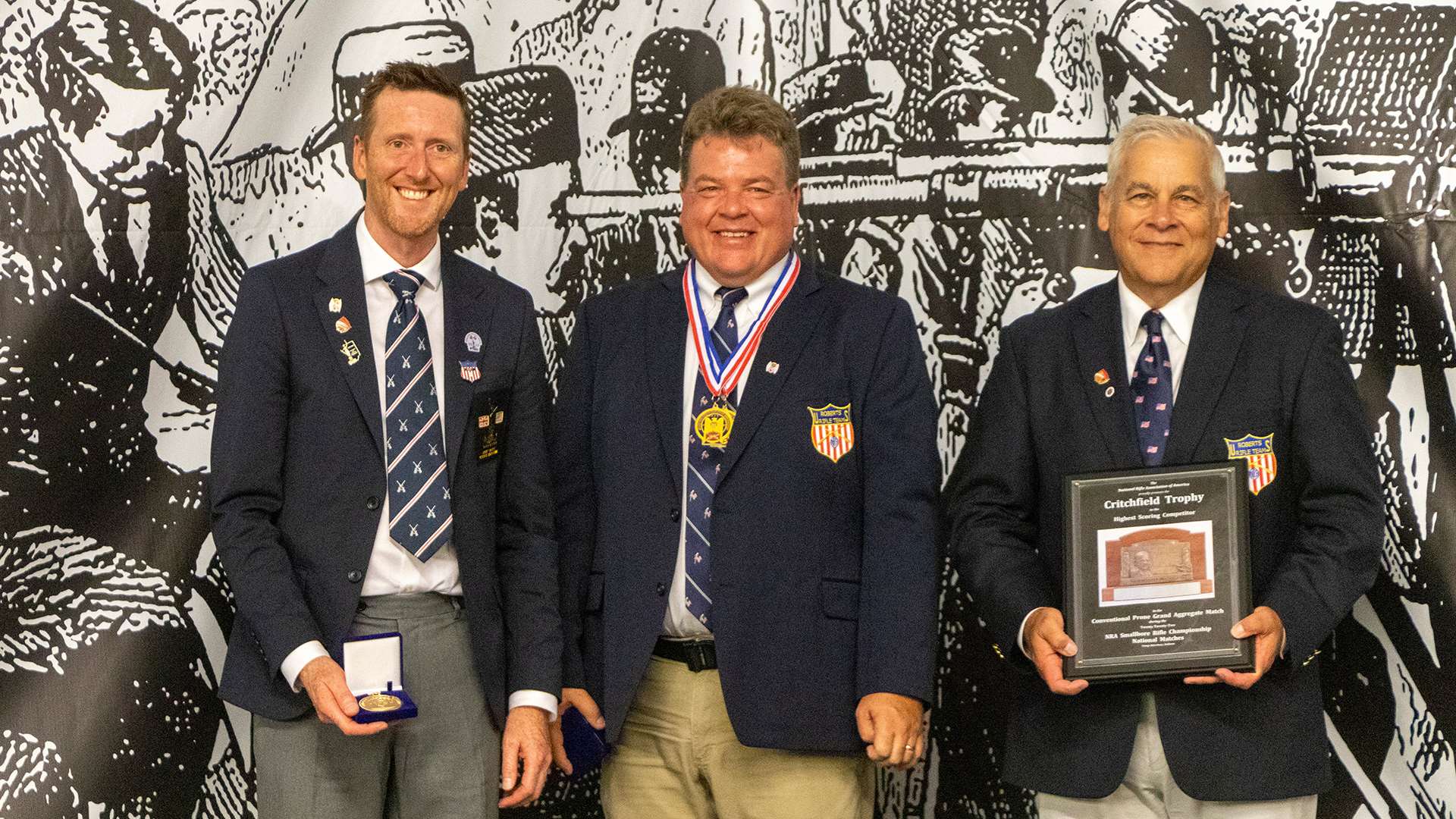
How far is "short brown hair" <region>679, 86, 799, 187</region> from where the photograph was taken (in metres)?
2.82

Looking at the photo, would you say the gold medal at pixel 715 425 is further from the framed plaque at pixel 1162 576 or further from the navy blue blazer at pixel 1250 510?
the framed plaque at pixel 1162 576

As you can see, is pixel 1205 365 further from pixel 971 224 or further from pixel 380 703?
pixel 380 703

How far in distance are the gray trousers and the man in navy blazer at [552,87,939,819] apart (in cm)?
23

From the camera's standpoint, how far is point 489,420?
9.12ft

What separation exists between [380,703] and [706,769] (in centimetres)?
64

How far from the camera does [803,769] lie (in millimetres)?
2725

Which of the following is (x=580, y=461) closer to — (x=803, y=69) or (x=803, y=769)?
(x=803, y=769)

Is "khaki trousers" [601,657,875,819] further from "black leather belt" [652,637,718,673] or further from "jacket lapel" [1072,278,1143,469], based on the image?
"jacket lapel" [1072,278,1143,469]

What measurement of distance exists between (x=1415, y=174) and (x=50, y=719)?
10.8 ft

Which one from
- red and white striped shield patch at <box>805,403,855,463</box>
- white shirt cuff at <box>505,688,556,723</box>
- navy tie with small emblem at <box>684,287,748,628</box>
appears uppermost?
red and white striped shield patch at <box>805,403,855,463</box>

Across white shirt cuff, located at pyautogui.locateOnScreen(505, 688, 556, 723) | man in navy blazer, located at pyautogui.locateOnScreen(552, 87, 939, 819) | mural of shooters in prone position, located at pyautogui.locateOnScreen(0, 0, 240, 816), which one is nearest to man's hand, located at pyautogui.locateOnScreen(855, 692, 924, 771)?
man in navy blazer, located at pyautogui.locateOnScreen(552, 87, 939, 819)

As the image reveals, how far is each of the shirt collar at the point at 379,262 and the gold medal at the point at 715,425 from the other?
1.83 feet

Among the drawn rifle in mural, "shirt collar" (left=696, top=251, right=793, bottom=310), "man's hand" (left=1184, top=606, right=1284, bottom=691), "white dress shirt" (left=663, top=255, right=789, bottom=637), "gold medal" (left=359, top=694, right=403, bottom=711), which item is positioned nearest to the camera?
"gold medal" (left=359, top=694, right=403, bottom=711)

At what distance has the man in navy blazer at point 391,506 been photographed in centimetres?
257
